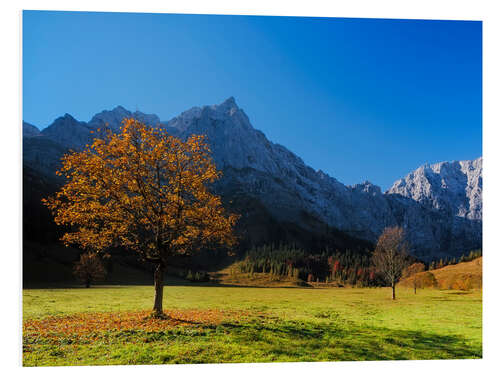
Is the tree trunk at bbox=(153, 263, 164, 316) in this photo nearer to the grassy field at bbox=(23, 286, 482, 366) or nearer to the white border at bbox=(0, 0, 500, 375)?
the grassy field at bbox=(23, 286, 482, 366)

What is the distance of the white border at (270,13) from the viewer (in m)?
11.0

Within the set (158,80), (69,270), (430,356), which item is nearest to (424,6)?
(158,80)

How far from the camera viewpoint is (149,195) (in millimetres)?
13906

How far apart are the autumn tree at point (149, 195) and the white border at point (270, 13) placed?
2.28 metres

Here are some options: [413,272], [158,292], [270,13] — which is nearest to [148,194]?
[158,292]

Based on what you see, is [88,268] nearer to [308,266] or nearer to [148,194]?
[148,194]

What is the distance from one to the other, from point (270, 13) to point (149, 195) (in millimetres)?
10248

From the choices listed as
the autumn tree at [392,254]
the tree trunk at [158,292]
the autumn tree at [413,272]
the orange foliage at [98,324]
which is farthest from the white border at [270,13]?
the autumn tree at [413,272]

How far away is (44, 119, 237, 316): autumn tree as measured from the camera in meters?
13.6

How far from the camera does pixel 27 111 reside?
45.3 feet

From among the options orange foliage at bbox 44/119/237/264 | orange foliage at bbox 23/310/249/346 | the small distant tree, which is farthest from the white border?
the small distant tree

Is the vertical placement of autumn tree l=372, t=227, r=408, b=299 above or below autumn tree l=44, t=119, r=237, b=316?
below

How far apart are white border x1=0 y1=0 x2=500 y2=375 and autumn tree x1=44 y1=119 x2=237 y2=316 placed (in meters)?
2.28

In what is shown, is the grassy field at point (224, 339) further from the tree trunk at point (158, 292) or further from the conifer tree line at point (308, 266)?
the conifer tree line at point (308, 266)
